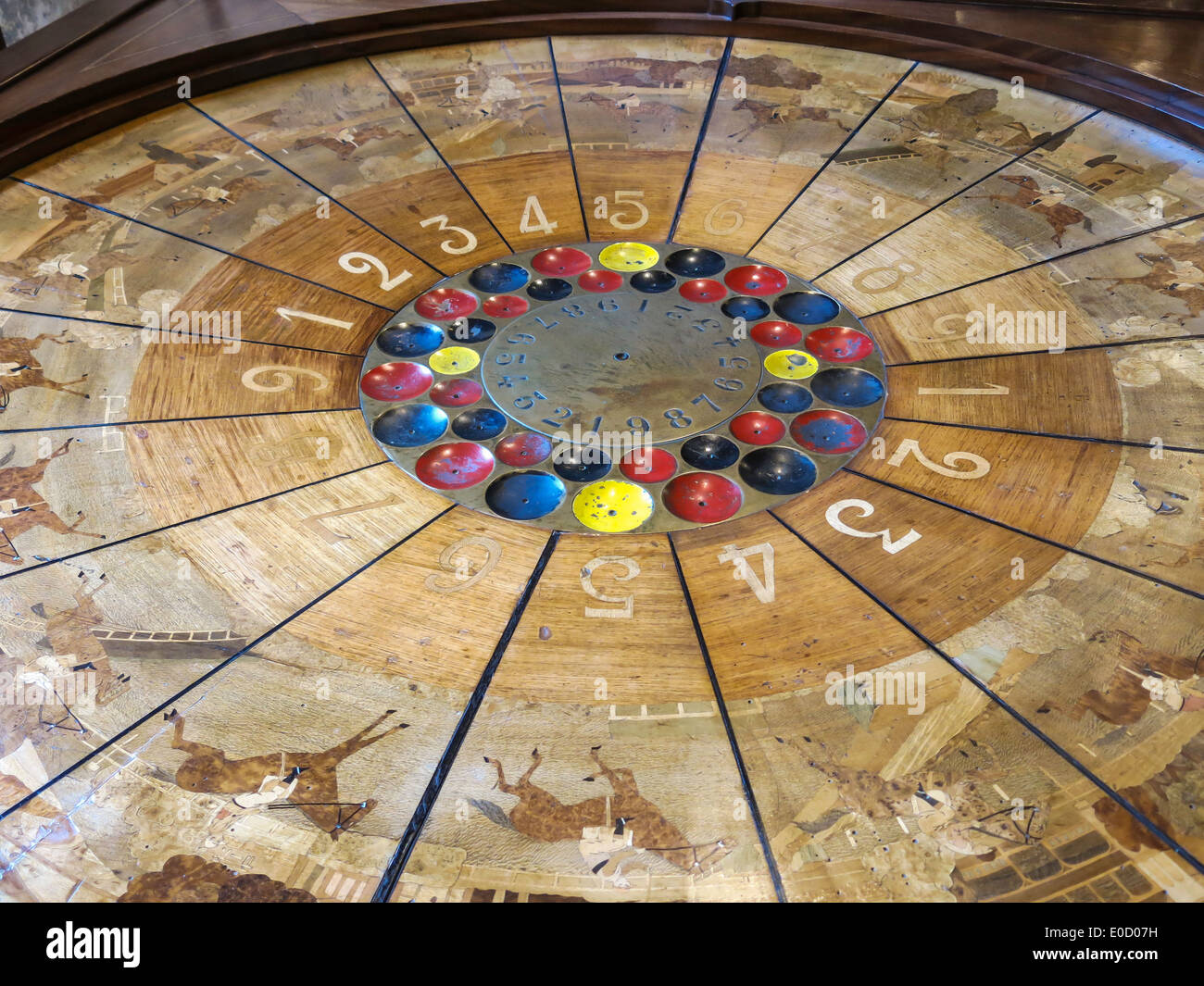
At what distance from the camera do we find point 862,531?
2824 millimetres

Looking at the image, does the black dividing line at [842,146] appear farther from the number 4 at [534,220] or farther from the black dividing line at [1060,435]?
the black dividing line at [1060,435]

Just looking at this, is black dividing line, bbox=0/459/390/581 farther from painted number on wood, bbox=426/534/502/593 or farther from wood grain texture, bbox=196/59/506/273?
wood grain texture, bbox=196/59/506/273

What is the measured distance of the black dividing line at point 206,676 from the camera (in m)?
2.16

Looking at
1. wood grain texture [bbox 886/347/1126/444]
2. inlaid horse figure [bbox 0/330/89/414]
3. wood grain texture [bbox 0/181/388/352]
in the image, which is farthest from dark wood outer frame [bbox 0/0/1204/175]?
wood grain texture [bbox 886/347/1126/444]

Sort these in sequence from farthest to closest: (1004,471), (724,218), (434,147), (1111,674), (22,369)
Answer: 1. (434,147)
2. (724,218)
3. (22,369)
4. (1004,471)
5. (1111,674)

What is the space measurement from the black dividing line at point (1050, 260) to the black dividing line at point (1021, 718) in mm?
1159

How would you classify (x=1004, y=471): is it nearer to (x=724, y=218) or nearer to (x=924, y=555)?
(x=924, y=555)

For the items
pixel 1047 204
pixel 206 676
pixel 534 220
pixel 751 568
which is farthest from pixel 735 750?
pixel 1047 204

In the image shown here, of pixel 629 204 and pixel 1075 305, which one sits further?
pixel 629 204

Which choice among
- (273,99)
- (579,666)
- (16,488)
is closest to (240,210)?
(273,99)

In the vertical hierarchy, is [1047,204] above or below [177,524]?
above

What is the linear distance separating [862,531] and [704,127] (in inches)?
94.7

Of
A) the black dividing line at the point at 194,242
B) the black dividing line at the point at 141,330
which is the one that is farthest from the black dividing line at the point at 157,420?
the black dividing line at the point at 194,242

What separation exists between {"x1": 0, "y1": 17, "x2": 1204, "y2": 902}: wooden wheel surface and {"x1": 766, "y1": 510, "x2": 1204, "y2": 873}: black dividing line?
10 millimetres
